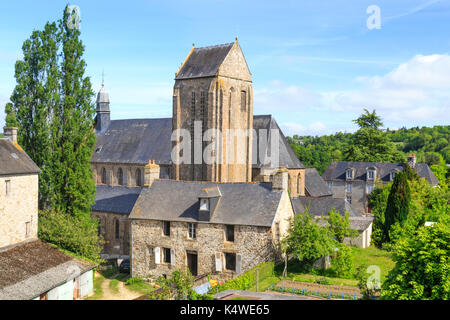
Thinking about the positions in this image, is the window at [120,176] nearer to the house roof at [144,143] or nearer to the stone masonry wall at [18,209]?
the house roof at [144,143]

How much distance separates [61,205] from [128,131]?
1948cm

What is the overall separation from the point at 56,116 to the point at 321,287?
19838 mm

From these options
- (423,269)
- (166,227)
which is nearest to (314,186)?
(166,227)

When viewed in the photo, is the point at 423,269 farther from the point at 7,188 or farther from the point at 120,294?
the point at 7,188

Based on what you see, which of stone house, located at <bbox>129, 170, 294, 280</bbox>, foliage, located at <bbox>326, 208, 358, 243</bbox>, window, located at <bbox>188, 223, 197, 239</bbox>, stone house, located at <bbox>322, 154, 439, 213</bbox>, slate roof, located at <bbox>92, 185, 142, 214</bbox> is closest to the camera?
stone house, located at <bbox>129, 170, 294, 280</bbox>

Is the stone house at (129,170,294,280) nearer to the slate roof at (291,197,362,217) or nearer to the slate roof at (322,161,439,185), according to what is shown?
the slate roof at (291,197,362,217)

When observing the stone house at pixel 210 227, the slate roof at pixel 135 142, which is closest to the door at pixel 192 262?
the stone house at pixel 210 227

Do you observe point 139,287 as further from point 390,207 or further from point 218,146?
point 390,207

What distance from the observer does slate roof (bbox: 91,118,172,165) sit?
43.9m

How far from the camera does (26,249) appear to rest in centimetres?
2502

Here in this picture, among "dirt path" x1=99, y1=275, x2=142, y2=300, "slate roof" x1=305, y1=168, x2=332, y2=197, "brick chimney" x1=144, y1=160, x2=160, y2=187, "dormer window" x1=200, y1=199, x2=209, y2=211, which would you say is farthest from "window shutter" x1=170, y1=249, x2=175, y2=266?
"slate roof" x1=305, y1=168, x2=332, y2=197

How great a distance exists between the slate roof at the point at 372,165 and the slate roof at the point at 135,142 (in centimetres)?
2474

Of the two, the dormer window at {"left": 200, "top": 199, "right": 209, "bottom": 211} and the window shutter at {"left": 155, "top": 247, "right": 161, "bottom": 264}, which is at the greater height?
the dormer window at {"left": 200, "top": 199, "right": 209, "bottom": 211}
